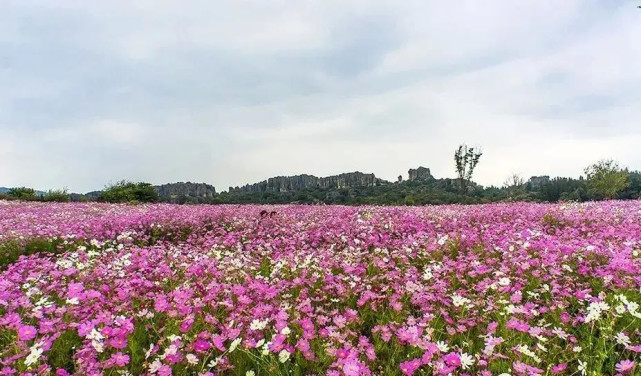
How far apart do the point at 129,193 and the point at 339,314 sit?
1461 inches

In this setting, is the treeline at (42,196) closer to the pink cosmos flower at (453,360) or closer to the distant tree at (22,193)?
the distant tree at (22,193)

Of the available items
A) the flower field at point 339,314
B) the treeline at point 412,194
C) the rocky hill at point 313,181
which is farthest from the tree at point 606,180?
the flower field at point 339,314

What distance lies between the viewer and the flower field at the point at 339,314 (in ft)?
12.1

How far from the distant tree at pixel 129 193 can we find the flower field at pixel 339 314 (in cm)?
3150

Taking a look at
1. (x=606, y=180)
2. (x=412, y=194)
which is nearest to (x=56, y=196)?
(x=412, y=194)

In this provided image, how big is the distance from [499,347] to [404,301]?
1.54 metres

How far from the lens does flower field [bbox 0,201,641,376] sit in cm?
368

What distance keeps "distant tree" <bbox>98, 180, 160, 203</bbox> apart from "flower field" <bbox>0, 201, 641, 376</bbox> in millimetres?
31499

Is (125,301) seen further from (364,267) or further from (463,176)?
(463,176)

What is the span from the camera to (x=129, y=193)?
3822 centimetres

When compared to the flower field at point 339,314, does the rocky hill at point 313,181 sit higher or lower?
higher

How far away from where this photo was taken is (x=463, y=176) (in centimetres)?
6769

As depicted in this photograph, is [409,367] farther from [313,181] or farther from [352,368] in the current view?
[313,181]

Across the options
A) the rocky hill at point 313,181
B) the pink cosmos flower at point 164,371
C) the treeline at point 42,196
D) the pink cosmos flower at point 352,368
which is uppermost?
the rocky hill at point 313,181
